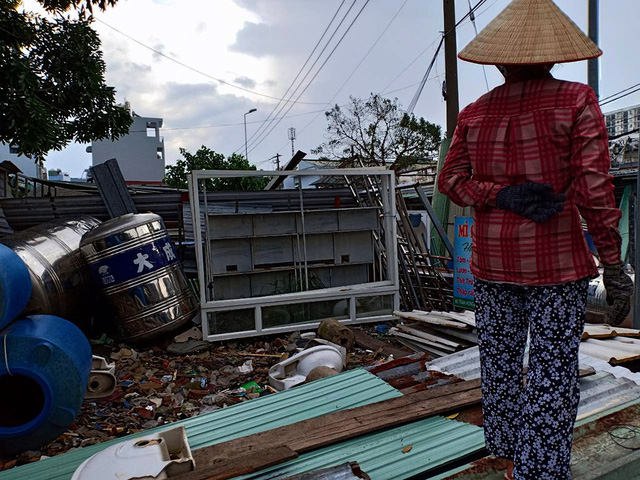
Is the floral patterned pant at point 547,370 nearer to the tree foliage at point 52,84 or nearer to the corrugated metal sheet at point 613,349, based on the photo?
the corrugated metal sheet at point 613,349

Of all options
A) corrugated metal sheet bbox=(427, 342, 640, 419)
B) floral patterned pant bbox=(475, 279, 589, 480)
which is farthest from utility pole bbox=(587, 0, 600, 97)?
floral patterned pant bbox=(475, 279, 589, 480)

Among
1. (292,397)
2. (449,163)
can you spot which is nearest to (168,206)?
(292,397)

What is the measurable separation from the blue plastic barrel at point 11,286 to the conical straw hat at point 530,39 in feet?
12.6

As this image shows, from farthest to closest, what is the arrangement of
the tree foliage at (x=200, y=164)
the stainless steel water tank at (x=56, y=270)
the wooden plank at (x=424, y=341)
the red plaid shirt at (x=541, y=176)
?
1. the tree foliage at (x=200, y=164)
2. the stainless steel water tank at (x=56, y=270)
3. the wooden plank at (x=424, y=341)
4. the red plaid shirt at (x=541, y=176)

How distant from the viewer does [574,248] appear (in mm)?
1990

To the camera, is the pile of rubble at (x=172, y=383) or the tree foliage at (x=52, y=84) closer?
the pile of rubble at (x=172, y=383)

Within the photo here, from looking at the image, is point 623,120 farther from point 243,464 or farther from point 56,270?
point 243,464

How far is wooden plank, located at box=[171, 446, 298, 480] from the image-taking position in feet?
8.05

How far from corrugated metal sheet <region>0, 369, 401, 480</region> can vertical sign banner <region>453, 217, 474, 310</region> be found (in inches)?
153

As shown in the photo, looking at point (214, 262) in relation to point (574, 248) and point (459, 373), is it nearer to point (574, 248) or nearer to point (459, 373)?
point (459, 373)

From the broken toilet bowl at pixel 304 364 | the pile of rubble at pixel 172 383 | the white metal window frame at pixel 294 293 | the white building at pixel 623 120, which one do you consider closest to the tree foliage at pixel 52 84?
the white metal window frame at pixel 294 293

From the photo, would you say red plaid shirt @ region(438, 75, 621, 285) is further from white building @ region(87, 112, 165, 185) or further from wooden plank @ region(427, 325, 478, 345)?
white building @ region(87, 112, 165, 185)

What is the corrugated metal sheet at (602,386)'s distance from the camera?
322 cm

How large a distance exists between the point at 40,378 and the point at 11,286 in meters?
0.78
